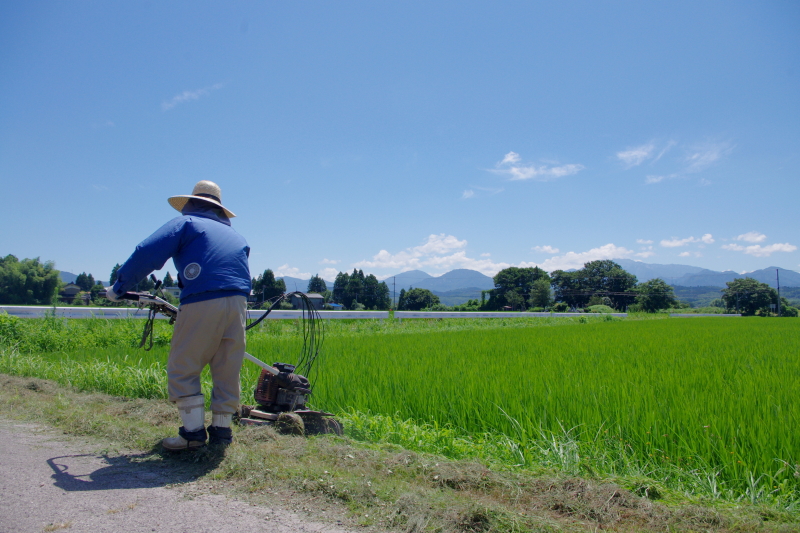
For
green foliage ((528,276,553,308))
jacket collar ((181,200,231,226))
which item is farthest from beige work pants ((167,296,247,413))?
green foliage ((528,276,553,308))

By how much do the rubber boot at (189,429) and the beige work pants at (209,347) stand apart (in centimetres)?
6

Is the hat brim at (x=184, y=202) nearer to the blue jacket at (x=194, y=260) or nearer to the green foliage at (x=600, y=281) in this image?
the blue jacket at (x=194, y=260)

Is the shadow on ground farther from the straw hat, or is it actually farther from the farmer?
the straw hat

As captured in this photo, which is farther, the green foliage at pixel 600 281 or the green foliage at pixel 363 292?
the green foliage at pixel 600 281

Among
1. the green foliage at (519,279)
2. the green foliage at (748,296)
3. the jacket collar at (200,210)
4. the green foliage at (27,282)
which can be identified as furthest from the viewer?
the green foliage at (519,279)

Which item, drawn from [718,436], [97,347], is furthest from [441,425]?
[97,347]

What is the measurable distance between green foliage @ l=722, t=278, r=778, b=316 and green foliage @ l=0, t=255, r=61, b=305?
79141mm

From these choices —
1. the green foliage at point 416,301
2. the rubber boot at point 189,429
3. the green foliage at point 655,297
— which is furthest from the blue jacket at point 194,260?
the green foliage at point 655,297

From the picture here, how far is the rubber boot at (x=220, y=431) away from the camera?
285 centimetres

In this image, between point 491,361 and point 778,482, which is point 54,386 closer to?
point 491,361

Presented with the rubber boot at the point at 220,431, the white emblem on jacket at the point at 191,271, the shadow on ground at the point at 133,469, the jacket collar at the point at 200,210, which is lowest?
the shadow on ground at the point at 133,469

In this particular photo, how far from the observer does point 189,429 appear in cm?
277

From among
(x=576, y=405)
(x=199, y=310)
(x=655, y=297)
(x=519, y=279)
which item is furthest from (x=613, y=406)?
(x=519, y=279)

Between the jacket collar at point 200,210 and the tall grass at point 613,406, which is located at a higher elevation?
the jacket collar at point 200,210
